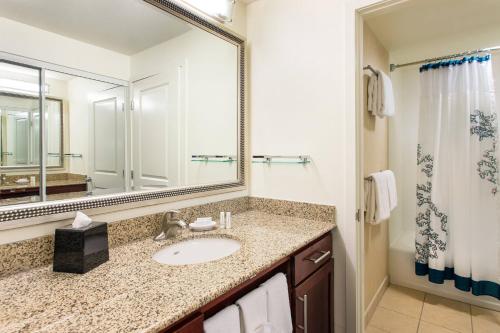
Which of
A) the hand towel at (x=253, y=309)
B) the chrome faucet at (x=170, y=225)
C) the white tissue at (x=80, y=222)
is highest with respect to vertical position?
the white tissue at (x=80, y=222)

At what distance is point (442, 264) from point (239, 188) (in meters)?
1.80

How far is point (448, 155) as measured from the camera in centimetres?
222

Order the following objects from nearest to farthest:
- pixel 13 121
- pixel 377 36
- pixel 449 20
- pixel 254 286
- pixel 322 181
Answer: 1. pixel 13 121
2. pixel 254 286
3. pixel 322 181
4. pixel 449 20
5. pixel 377 36

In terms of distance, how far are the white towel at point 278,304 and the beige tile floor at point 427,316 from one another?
1.17 metres

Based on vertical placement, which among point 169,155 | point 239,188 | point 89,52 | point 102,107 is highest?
point 89,52

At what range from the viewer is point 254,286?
1.10 metres

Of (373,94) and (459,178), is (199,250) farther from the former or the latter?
(459,178)

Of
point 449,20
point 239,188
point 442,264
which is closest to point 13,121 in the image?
point 239,188

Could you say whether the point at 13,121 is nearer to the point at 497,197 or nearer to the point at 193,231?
the point at 193,231

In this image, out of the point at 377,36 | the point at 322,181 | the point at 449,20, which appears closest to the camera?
the point at 322,181

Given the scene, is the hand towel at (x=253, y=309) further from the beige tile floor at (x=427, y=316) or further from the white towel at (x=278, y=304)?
the beige tile floor at (x=427, y=316)

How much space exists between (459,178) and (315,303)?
1.64 metres

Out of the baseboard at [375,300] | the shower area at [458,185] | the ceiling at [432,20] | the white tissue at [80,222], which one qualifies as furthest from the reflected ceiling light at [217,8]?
the baseboard at [375,300]

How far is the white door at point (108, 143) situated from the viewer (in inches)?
45.7
